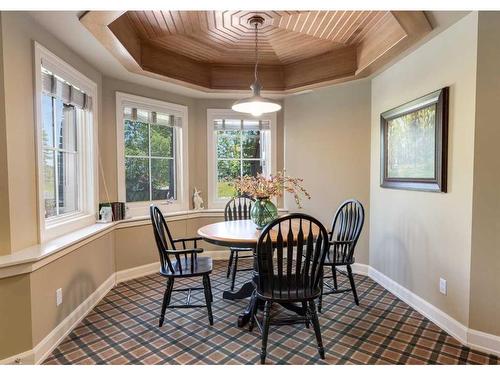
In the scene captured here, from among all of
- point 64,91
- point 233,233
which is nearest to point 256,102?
point 233,233

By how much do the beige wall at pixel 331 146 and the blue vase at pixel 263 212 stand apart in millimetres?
1432

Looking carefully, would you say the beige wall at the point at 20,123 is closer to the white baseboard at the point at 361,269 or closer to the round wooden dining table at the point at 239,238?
the round wooden dining table at the point at 239,238

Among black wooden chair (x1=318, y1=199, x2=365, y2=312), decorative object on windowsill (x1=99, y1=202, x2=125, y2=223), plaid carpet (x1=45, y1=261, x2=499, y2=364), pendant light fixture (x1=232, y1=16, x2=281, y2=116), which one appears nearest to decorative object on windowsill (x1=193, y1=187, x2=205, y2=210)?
decorative object on windowsill (x1=99, y1=202, x2=125, y2=223)

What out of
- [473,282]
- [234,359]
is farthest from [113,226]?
[473,282]

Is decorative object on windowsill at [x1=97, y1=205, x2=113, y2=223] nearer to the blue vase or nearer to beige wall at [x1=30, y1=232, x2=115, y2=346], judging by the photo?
beige wall at [x1=30, y1=232, x2=115, y2=346]

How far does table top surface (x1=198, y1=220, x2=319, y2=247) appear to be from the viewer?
2.28m

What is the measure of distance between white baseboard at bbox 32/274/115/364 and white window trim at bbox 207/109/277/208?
1.69m

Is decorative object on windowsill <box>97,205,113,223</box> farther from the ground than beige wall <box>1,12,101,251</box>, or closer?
closer

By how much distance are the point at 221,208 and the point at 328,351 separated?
2.57 metres

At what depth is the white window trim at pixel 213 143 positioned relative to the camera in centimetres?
434

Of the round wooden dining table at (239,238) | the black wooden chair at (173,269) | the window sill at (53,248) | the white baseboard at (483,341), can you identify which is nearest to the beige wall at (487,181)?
the white baseboard at (483,341)

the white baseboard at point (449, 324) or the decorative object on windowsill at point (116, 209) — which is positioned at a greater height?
the decorative object on windowsill at point (116, 209)

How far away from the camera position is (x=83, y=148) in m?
3.08

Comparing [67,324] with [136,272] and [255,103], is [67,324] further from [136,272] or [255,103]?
[255,103]
